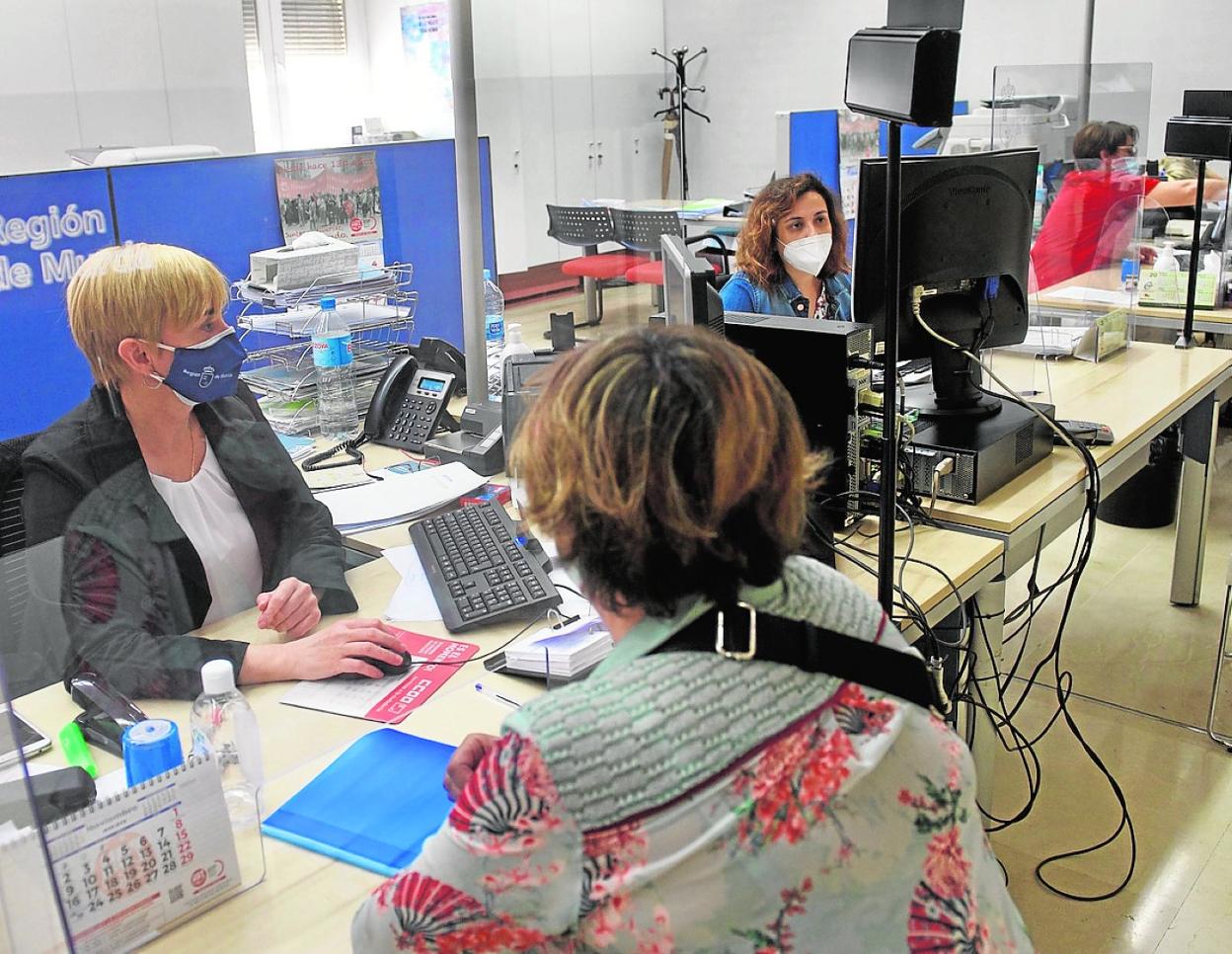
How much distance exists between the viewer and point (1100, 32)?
21.0 feet

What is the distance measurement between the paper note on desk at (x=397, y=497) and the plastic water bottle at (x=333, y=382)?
32cm

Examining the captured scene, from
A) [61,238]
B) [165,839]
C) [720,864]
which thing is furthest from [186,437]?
[720,864]

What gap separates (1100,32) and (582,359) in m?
6.59

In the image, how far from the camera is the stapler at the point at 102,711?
1.25 meters

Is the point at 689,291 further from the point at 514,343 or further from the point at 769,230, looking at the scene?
the point at 769,230

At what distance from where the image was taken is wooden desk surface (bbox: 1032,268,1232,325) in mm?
3336

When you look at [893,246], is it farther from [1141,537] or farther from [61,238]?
[1141,537]

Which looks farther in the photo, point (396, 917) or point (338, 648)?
point (338, 648)

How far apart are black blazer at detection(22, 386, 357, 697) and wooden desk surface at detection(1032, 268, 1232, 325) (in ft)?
7.71

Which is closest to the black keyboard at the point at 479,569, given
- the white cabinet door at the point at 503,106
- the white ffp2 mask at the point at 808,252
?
the white ffp2 mask at the point at 808,252

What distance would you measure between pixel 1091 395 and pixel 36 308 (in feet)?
7.05

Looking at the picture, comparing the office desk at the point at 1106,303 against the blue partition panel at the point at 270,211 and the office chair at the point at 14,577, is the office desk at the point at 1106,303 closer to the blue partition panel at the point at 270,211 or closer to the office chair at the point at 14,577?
the blue partition panel at the point at 270,211

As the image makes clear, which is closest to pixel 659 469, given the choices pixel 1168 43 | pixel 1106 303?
pixel 1106 303

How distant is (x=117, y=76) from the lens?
532 centimetres
